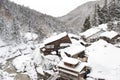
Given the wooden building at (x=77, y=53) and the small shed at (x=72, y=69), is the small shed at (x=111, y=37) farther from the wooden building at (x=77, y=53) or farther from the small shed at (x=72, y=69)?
the small shed at (x=72, y=69)

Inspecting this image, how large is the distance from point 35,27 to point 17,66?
1918 inches

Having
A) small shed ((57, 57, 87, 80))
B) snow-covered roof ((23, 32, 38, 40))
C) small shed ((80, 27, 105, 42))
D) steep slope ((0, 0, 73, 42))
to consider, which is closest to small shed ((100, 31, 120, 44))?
small shed ((80, 27, 105, 42))

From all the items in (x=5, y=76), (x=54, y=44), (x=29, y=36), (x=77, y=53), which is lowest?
(x=5, y=76)

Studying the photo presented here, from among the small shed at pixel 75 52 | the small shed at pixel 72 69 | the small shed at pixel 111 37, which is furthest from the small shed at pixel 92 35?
the small shed at pixel 72 69

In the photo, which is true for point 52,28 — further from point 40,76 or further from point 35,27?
point 40,76

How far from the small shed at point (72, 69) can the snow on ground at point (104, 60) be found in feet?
5.93

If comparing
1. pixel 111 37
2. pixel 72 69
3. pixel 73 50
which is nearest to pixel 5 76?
pixel 73 50

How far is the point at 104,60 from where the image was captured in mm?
38562

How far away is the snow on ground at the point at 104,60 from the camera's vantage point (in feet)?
113

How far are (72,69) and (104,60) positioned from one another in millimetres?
7262

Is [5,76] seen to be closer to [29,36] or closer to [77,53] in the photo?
[77,53]

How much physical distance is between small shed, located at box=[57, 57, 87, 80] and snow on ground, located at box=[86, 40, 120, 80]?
5.93ft

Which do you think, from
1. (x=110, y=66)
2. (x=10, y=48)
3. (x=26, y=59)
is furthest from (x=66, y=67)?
(x=10, y=48)

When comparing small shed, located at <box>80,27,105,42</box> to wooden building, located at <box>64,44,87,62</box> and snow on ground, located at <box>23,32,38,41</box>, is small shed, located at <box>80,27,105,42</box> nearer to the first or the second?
wooden building, located at <box>64,44,87,62</box>
